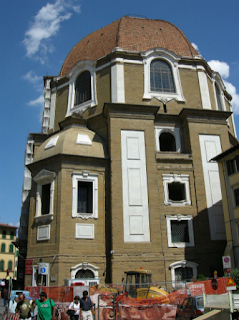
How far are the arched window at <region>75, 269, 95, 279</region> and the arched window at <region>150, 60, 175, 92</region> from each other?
15.9m

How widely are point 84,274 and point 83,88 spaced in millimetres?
16768

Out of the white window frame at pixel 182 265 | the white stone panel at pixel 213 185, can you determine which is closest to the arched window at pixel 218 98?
the white stone panel at pixel 213 185

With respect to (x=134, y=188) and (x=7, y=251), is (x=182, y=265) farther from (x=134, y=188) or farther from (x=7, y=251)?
(x=7, y=251)

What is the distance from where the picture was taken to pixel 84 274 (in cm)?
2333

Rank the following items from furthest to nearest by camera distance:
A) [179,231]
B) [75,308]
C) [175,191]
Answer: [175,191] < [179,231] < [75,308]

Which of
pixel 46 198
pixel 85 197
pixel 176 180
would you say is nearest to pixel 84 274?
pixel 85 197

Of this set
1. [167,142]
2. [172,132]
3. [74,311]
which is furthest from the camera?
[167,142]

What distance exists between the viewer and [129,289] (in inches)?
695

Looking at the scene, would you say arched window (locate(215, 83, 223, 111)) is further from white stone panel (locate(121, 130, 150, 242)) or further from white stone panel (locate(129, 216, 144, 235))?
white stone panel (locate(129, 216, 144, 235))

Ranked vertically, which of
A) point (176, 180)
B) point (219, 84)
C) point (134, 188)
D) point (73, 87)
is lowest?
point (134, 188)

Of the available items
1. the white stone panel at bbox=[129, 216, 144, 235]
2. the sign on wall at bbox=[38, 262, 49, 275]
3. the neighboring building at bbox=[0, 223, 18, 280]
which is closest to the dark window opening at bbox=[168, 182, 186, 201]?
the white stone panel at bbox=[129, 216, 144, 235]

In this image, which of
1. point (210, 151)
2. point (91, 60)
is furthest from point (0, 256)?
point (210, 151)

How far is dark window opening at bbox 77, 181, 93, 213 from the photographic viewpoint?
25.3 metres

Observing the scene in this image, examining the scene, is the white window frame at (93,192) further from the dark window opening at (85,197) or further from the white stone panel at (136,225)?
the white stone panel at (136,225)
